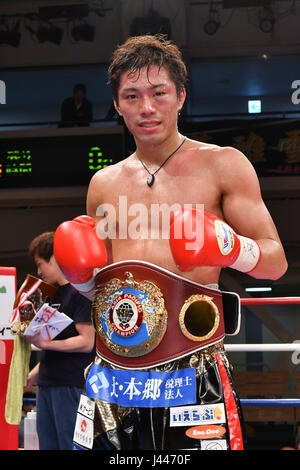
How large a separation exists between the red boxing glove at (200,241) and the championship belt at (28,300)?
1082 mm

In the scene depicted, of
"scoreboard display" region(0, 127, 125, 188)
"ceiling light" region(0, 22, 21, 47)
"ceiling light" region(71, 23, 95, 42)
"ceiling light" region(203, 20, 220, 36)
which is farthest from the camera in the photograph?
"ceiling light" region(0, 22, 21, 47)

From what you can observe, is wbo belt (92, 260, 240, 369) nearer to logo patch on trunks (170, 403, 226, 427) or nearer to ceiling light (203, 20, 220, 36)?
logo patch on trunks (170, 403, 226, 427)

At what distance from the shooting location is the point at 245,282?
26.6 feet

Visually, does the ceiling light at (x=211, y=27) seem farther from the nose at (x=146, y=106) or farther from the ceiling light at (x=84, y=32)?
the nose at (x=146, y=106)

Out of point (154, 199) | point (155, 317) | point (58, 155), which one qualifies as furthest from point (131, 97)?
point (58, 155)

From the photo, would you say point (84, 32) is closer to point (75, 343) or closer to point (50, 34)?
point (50, 34)

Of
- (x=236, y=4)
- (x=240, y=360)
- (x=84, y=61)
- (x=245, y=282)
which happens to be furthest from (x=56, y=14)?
(x=240, y=360)

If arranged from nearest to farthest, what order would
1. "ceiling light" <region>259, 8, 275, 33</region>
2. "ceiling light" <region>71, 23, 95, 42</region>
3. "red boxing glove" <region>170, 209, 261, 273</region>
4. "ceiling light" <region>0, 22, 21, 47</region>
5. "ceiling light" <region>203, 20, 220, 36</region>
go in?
"red boxing glove" <region>170, 209, 261, 273</region> < "ceiling light" <region>259, 8, 275, 33</region> < "ceiling light" <region>203, 20, 220, 36</region> < "ceiling light" <region>71, 23, 95, 42</region> < "ceiling light" <region>0, 22, 21, 47</region>

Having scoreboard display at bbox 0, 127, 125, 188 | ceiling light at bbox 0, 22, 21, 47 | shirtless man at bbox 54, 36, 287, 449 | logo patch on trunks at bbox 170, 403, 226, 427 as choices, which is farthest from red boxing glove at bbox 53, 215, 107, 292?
ceiling light at bbox 0, 22, 21, 47

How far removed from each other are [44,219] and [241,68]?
3881mm

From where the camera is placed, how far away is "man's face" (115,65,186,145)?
1.43m

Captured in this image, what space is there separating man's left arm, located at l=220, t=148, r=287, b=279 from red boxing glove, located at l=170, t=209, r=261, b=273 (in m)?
0.12

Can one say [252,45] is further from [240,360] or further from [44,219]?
[240,360]

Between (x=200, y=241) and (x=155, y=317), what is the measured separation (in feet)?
0.68
